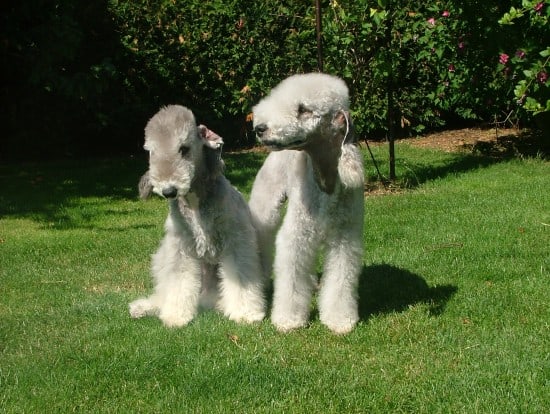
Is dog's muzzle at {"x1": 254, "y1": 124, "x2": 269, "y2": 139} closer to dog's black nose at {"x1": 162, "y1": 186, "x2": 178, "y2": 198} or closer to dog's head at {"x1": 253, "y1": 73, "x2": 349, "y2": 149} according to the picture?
dog's head at {"x1": 253, "y1": 73, "x2": 349, "y2": 149}

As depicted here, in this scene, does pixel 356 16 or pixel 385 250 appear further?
pixel 356 16

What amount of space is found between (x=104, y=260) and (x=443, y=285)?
3.01m

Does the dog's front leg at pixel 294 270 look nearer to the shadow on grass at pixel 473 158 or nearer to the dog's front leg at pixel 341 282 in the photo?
the dog's front leg at pixel 341 282

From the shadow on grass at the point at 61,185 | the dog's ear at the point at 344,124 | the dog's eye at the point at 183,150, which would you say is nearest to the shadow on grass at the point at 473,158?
the shadow on grass at the point at 61,185

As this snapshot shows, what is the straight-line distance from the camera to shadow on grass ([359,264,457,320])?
4816 mm

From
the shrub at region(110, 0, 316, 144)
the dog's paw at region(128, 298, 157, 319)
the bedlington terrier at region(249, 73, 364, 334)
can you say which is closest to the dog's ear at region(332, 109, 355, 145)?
the bedlington terrier at region(249, 73, 364, 334)

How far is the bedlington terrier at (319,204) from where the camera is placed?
407cm

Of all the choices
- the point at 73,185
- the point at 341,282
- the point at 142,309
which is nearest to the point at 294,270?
the point at 341,282

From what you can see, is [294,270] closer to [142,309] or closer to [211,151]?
[211,151]

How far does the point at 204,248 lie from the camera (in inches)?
186

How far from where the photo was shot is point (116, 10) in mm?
11438

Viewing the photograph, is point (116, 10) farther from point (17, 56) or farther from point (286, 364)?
point (286, 364)

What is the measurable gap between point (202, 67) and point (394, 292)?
7.60m

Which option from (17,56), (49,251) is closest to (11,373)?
(49,251)
